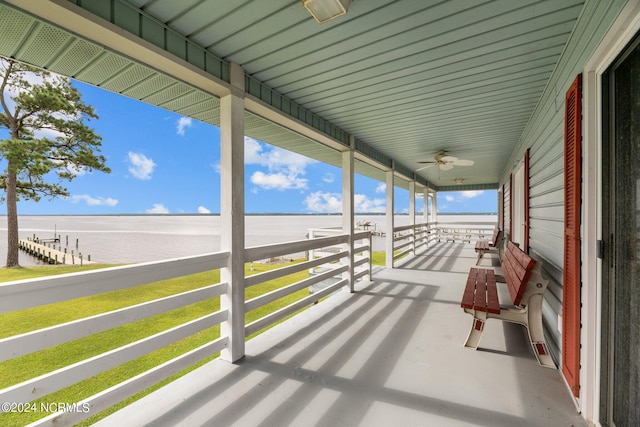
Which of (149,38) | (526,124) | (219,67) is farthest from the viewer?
(526,124)

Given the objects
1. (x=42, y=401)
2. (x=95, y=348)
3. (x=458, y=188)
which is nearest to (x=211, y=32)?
(x=42, y=401)

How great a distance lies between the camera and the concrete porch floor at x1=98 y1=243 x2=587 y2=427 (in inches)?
63.7

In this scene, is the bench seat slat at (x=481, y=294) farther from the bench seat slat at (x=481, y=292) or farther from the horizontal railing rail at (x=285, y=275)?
the horizontal railing rail at (x=285, y=275)

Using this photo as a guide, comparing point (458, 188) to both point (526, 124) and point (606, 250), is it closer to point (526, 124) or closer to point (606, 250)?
point (526, 124)

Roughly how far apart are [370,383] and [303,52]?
248 cm

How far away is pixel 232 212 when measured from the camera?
7.47 feet

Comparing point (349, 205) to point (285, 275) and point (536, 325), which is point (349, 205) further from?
point (536, 325)

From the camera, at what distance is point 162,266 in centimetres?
185

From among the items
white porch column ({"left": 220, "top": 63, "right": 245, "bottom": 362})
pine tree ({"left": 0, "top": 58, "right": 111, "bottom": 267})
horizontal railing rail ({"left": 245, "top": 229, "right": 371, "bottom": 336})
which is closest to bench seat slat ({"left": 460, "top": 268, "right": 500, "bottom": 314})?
horizontal railing rail ({"left": 245, "top": 229, "right": 371, "bottom": 336})

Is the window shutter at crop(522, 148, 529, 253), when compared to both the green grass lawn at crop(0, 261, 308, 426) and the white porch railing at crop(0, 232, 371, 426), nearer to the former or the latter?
the white porch railing at crop(0, 232, 371, 426)

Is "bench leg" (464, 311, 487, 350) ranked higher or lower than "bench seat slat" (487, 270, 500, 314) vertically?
lower

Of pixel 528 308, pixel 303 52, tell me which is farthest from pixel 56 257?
pixel 528 308

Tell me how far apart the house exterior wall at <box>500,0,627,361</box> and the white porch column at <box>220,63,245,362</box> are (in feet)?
7.58

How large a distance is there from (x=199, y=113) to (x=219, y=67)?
1.04m
